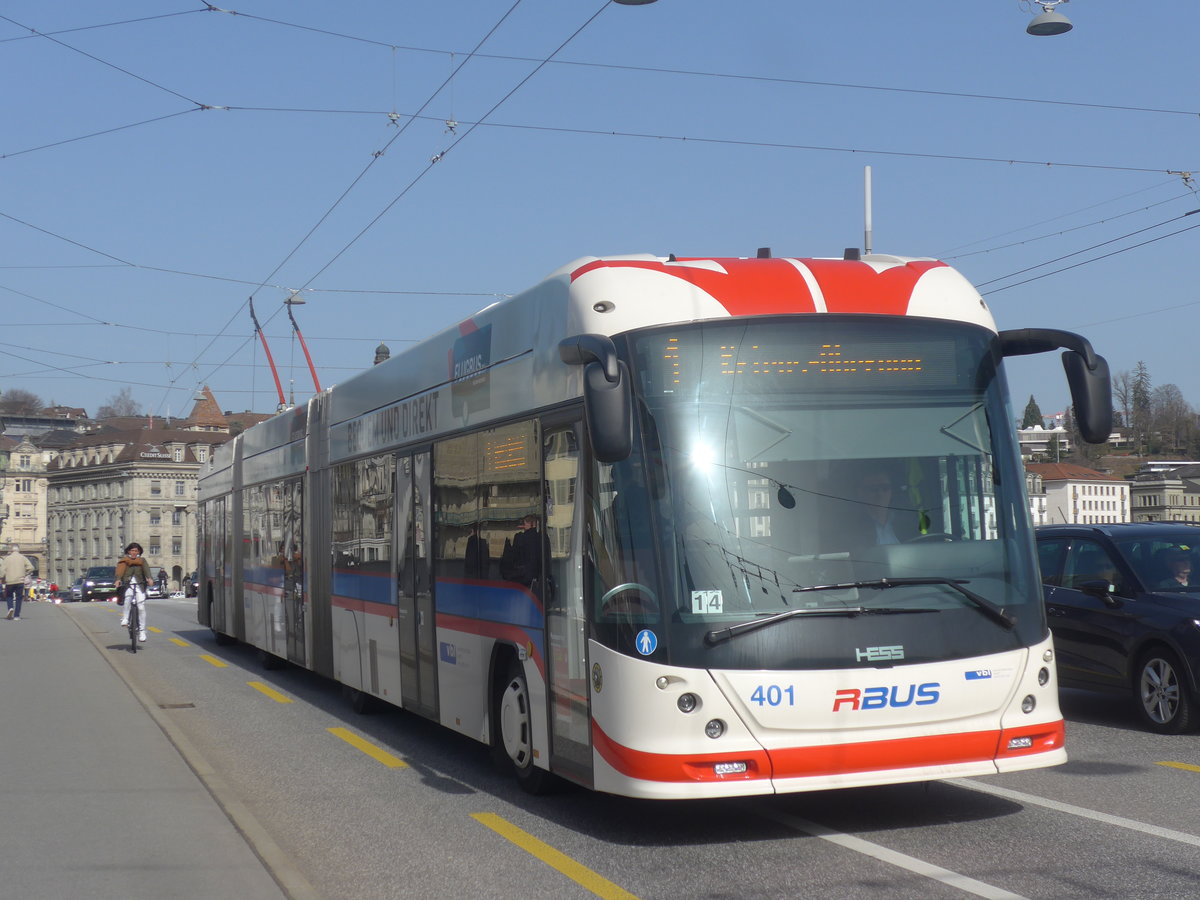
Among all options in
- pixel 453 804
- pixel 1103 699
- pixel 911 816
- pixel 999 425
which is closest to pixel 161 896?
pixel 453 804

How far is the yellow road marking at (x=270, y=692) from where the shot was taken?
50.8ft

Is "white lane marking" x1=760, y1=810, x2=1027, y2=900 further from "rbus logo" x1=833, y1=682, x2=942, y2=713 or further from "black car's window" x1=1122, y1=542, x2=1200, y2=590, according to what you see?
"black car's window" x1=1122, y1=542, x2=1200, y2=590

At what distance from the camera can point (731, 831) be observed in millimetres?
7848

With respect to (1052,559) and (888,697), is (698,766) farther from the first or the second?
(1052,559)

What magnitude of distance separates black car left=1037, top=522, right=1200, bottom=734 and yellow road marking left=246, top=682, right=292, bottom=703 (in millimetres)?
7546

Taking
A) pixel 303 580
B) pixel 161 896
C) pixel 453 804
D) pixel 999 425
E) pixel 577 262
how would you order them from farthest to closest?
pixel 303 580 < pixel 453 804 < pixel 577 262 < pixel 999 425 < pixel 161 896

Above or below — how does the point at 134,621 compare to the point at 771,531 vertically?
below

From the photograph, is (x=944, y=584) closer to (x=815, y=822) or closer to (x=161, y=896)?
(x=815, y=822)

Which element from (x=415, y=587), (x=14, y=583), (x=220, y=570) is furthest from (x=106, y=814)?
(x=14, y=583)

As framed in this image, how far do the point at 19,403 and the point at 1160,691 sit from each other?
5646 inches

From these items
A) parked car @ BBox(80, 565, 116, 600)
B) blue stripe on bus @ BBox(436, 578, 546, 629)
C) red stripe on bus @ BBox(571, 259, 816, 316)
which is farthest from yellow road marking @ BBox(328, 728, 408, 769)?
parked car @ BBox(80, 565, 116, 600)

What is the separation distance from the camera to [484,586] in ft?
31.7

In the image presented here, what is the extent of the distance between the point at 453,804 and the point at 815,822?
2.25m

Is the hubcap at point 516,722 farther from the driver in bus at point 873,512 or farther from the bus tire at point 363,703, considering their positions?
the bus tire at point 363,703
